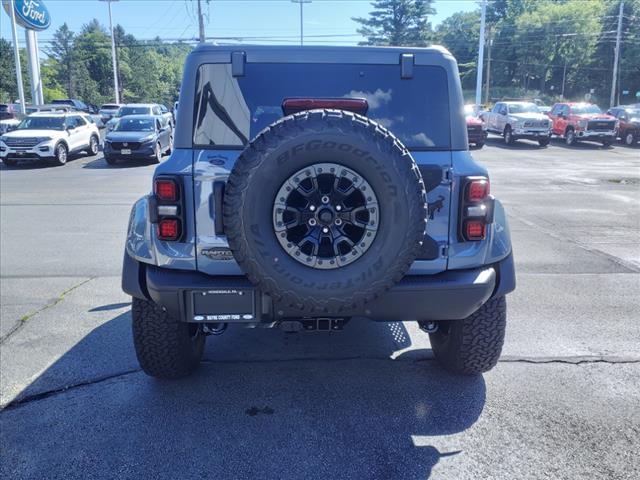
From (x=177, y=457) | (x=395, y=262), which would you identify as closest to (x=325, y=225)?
(x=395, y=262)

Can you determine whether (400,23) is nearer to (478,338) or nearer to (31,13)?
(31,13)

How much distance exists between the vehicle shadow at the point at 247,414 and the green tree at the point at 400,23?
68.7 metres

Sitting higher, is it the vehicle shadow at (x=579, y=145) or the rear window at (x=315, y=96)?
the rear window at (x=315, y=96)

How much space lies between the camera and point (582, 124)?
82.3 ft

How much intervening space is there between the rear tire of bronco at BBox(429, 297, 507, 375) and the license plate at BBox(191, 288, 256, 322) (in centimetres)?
142

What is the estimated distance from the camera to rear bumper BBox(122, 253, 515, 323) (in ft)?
9.66

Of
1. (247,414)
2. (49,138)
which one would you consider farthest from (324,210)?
(49,138)

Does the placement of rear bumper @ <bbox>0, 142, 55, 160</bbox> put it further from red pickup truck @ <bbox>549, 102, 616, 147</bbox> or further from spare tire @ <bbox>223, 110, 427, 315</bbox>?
red pickup truck @ <bbox>549, 102, 616, 147</bbox>

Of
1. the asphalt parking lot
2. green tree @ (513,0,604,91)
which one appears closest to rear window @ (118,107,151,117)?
the asphalt parking lot

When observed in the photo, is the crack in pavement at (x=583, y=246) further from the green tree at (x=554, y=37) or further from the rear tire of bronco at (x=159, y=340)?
the green tree at (x=554, y=37)

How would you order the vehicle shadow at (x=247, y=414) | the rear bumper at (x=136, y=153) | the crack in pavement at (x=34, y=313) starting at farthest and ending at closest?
1. the rear bumper at (x=136, y=153)
2. the crack in pavement at (x=34, y=313)
3. the vehicle shadow at (x=247, y=414)

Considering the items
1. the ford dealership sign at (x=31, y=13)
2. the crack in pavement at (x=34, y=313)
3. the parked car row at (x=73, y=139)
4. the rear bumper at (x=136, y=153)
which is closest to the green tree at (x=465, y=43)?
the ford dealership sign at (x=31, y=13)

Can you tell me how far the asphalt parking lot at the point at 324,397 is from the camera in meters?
2.88

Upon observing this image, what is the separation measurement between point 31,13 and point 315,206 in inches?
1235
